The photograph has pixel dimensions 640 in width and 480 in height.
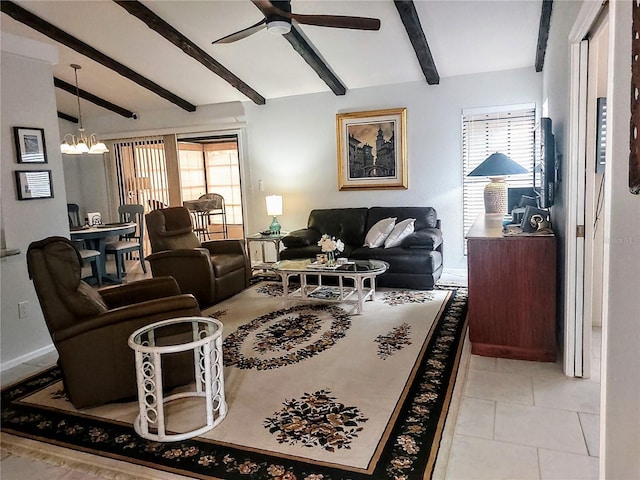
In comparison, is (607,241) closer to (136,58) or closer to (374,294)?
(374,294)

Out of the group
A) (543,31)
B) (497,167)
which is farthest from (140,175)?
(543,31)

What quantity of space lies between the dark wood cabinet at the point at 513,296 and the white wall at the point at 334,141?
2835 millimetres

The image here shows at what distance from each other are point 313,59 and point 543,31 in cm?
234

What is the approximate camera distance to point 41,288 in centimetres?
246

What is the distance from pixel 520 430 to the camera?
2229mm

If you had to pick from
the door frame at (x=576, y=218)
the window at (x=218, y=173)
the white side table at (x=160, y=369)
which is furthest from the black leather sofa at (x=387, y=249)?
the window at (x=218, y=173)

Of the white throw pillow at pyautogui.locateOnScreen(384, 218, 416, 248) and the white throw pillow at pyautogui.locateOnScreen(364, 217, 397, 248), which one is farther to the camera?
the white throw pillow at pyautogui.locateOnScreen(364, 217, 397, 248)

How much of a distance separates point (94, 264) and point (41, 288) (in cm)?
365

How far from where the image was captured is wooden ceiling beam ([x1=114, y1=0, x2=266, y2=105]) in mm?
4406

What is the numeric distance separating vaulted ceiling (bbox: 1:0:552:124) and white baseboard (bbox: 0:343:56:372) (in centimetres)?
322

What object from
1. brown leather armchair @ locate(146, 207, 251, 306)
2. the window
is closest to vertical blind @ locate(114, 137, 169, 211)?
the window

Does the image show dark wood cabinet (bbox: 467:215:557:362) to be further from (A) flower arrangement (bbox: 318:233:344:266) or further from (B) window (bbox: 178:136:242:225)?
(B) window (bbox: 178:136:242:225)

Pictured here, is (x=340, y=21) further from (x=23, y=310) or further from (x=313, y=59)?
(x=23, y=310)

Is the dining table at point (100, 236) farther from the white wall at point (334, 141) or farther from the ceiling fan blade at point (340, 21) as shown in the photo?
the ceiling fan blade at point (340, 21)
